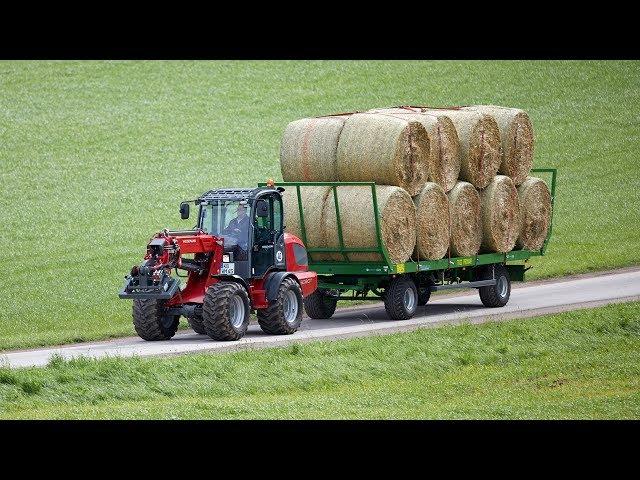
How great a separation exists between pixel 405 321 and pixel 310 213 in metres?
2.72

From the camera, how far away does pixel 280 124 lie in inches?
1821

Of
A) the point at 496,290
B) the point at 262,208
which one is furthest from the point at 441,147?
the point at 262,208

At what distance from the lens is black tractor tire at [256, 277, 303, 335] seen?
21969 millimetres

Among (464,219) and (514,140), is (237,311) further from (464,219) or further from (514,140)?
(514,140)

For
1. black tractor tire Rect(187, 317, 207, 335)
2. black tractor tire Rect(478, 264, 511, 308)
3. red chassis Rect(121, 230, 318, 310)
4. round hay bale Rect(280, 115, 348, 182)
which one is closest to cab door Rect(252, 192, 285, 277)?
red chassis Rect(121, 230, 318, 310)

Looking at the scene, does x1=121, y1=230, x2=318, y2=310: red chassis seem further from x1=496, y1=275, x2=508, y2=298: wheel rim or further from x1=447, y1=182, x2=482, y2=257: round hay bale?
x1=496, y1=275, x2=508, y2=298: wheel rim

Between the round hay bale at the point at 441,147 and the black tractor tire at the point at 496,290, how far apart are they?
2.50 metres

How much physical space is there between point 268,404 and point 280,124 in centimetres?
3142

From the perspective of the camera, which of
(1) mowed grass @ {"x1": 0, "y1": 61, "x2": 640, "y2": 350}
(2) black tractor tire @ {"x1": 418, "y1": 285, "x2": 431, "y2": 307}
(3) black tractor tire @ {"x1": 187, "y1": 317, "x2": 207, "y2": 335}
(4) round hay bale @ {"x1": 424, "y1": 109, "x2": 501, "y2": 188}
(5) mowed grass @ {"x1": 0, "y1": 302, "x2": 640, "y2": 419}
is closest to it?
(5) mowed grass @ {"x1": 0, "y1": 302, "x2": 640, "y2": 419}

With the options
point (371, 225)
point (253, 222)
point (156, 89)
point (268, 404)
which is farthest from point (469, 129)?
point (156, 89)

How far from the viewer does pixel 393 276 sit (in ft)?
80.2

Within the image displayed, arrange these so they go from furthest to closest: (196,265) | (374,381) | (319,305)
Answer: (319,305), (196,265), (374,381)

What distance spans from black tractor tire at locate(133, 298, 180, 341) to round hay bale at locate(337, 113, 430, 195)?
4681mm

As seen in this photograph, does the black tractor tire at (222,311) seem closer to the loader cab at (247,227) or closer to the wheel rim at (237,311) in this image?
the wheel rim at (237,311)
